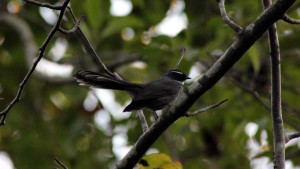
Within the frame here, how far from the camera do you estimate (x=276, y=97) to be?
12.2ft

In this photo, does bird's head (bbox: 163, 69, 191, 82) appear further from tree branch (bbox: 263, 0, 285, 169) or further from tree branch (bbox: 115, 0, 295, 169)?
tree branch (bbox: 115, 0, 295, 169)

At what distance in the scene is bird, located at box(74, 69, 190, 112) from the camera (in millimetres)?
4649

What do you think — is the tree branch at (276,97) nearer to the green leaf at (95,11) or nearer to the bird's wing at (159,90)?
the bird's wing at (159,90)

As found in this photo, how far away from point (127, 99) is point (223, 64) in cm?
569

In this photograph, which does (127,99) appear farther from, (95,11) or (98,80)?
(98,80)

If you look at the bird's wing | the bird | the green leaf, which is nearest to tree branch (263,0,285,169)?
the bird

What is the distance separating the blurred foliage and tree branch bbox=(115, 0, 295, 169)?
2518mm

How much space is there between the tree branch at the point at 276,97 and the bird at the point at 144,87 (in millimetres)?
1458

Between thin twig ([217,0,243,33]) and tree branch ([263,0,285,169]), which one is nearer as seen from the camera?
thin twig ([217,0,243,33])

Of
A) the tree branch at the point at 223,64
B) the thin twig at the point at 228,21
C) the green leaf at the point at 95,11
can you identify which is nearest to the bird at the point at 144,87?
the green leaf at the point at 95,11

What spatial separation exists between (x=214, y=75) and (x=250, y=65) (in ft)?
16.2

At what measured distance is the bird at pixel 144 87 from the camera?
183 inches

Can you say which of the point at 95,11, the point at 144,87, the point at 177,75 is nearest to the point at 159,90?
the point at 144,87

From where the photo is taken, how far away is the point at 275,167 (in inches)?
143
